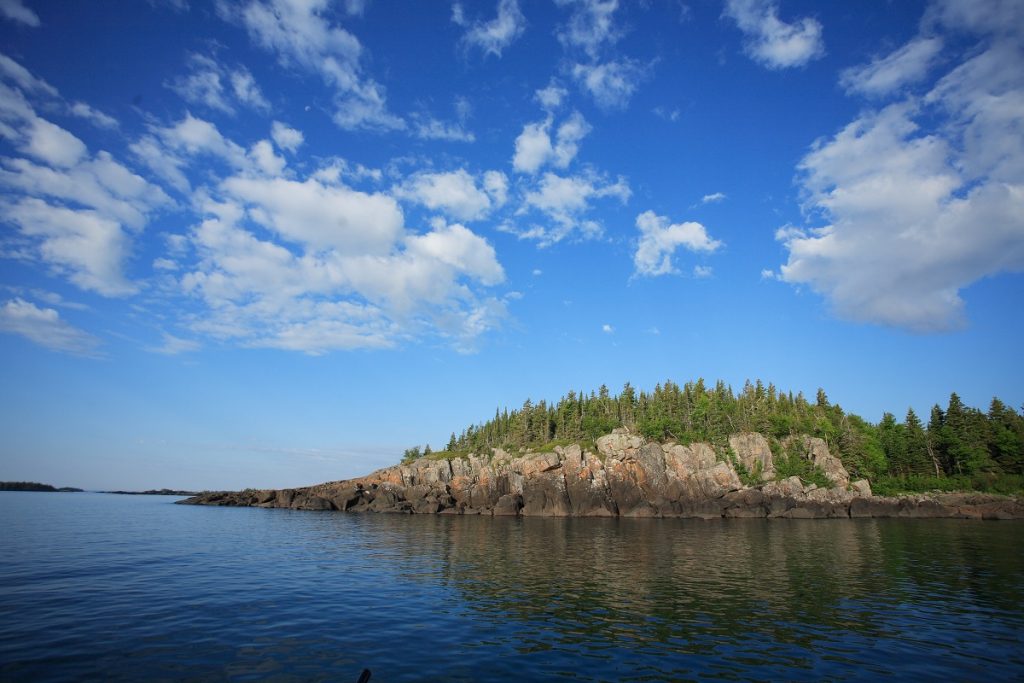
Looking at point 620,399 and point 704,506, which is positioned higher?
Answer: point 620,399

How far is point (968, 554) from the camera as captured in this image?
151 feet

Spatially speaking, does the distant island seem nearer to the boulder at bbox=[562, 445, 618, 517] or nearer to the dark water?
the boulder at bbox=[562, 445, 618, 517]

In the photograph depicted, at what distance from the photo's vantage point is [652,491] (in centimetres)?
11088

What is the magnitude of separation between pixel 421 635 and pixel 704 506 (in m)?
100

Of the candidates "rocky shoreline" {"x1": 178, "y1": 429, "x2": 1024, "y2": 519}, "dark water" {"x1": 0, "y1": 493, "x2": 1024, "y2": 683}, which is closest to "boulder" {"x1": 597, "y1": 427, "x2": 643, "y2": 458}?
"rocky shoreline" {"x1": 178, "y1": 429, "x2": 1024, "y2": 519}

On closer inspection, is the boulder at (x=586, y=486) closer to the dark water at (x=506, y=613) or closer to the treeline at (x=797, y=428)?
the treeline at (x=797, y=428)

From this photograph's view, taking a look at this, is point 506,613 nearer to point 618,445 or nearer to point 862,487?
point 618,445

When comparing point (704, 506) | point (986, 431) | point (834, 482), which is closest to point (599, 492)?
point (704, 506)

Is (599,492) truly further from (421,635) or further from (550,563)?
(421,635)

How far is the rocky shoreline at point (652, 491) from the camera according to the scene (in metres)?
104

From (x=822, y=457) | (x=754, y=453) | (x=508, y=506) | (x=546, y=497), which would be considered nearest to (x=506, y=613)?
(x=508, y=506)

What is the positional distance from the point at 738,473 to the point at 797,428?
26.5m

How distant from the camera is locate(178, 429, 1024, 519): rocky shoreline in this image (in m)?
104

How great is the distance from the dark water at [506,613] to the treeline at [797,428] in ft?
270
